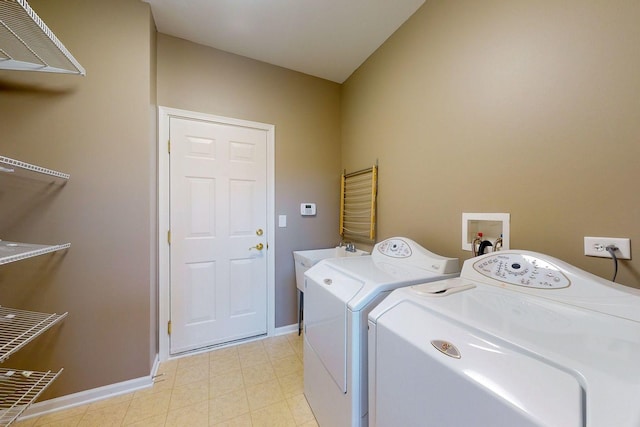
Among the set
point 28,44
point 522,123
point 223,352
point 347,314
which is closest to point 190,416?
point 223,352

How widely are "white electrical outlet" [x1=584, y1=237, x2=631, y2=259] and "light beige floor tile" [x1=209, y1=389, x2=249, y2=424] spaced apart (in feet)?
6.37

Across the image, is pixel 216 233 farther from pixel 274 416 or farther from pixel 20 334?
pixel 274 416

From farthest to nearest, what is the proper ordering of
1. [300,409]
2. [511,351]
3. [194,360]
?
[194,360] < [300,409] < [511,351]

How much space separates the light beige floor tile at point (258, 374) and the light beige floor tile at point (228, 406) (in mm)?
105

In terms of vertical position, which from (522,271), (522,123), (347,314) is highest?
(522,123)

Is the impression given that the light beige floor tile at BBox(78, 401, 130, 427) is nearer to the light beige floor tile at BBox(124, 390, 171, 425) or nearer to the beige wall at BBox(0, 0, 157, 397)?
the light beige floor tile at BBox(124, 390, 171, 425)

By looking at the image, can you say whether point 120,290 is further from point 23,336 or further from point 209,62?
point 209,62

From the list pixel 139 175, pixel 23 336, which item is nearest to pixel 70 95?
pixel 139 175

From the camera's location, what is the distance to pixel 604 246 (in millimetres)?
940

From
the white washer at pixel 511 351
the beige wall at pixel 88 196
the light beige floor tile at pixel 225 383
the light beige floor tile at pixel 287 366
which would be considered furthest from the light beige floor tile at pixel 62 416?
the white washer at pixel 511 351

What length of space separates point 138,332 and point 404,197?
2130 millimetres

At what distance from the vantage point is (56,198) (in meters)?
1.49

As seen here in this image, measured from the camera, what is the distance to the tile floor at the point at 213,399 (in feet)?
4.70

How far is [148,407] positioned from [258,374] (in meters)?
0.69
